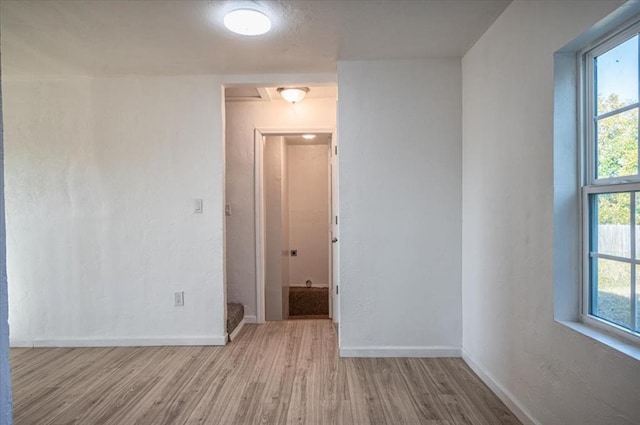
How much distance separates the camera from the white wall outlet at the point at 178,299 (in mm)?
3023

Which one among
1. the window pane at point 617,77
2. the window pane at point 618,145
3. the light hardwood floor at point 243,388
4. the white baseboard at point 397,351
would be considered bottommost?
the light hardwood floor at point 243,388

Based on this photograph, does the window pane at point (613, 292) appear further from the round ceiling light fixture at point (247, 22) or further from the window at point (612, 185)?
the round ceiling light fixture at point (247, 22)

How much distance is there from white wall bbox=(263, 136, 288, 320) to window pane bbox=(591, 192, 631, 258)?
314 centimetres

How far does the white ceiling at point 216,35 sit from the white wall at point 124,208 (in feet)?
1.16

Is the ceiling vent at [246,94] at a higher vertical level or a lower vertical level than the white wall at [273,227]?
higher

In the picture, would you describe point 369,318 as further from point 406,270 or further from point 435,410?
point 435,410

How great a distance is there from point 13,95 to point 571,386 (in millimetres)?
4309

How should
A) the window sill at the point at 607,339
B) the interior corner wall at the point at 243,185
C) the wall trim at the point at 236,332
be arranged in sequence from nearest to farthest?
the window sill at the point at 607,339 → the wall trim at the point at 236,332 → the interior corner wall at the point at 243,185

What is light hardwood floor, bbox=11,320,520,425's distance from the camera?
78.0 inches

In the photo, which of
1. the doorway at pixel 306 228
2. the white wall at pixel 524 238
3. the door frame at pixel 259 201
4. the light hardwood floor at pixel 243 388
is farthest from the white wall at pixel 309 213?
the white wall at pixel 524 238

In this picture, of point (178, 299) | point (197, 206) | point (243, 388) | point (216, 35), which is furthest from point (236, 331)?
point (216, 35)

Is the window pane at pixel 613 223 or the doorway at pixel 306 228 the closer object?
the window pane at pixel 613 223

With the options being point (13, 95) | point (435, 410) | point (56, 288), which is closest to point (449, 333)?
point (435, 410)

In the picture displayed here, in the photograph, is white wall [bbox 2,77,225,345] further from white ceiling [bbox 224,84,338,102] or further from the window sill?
the window sill
